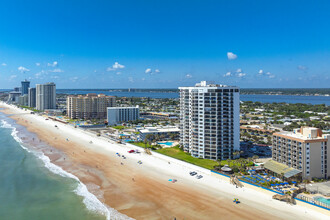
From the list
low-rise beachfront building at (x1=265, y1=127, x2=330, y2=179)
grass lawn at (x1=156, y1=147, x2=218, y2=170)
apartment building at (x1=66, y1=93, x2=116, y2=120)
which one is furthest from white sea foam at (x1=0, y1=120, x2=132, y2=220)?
apartment building at (x1=66, y1=93, x2=116, y2=120)

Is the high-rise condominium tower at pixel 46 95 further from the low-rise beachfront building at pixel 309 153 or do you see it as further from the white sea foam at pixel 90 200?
the low-rise beachfront building at pixel 309 153

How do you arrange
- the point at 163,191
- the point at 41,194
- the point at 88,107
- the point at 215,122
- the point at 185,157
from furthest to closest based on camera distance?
1. the point at 88,107
2. the point at 185,157
3. the point at 215,122
4. the point at 163,191
5. the point at 41,194

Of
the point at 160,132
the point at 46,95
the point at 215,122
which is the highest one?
the point at 46,95

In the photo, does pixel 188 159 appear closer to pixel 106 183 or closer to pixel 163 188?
pixel 163 188

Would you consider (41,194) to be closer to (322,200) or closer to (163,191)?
(163,191)

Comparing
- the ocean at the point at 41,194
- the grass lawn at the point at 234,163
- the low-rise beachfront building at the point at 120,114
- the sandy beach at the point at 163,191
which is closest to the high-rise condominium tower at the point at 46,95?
the low-rise beachfront building at the point at 120,114

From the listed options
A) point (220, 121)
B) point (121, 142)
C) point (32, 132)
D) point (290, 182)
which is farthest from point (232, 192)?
point (32, 132)

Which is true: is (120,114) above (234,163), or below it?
above

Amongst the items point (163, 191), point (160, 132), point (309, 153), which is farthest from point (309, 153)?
point (160, 132)
